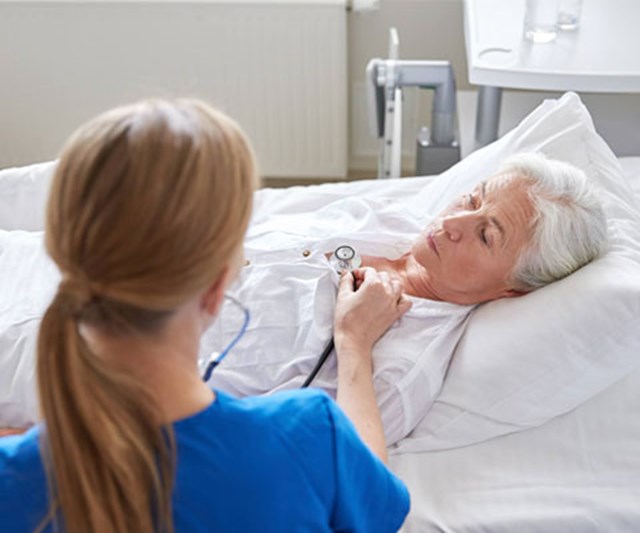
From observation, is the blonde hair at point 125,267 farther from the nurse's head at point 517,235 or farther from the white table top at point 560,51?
the white table top at point 560,51

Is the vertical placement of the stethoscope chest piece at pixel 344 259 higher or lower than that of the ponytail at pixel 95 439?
lower

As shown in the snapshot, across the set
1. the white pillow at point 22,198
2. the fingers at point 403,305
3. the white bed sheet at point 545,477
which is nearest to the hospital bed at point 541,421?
the white bed sheet at point 545,477

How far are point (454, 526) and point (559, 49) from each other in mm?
1204

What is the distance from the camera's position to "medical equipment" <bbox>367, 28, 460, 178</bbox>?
6.49 ft

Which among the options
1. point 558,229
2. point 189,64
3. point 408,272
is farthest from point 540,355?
point 189,64

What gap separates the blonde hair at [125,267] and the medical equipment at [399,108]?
125 cm

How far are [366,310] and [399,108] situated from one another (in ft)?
2.70

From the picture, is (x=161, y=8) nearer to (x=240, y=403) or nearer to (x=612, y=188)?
(x=612, y=188)

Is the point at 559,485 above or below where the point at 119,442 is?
below

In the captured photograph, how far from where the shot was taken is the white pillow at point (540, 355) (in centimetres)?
126

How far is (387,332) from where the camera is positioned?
1.38 metres

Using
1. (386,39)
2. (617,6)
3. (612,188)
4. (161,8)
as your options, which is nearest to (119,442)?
(612,188)

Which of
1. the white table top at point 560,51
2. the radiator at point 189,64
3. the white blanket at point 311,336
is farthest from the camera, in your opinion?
the radiator at point 189,64

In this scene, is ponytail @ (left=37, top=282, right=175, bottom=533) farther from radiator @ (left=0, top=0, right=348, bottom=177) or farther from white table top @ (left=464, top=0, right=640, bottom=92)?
radiator @ (left=0, top=0, right=348, bottom=177)
